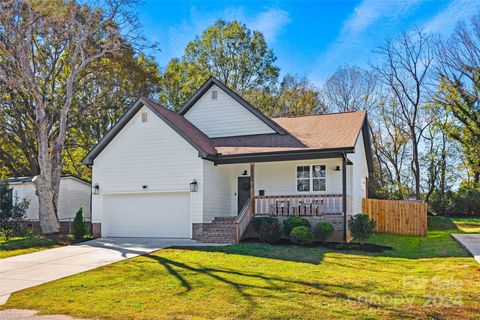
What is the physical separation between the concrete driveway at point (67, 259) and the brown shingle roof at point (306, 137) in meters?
4.62

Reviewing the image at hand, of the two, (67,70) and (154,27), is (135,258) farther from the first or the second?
(67,70)

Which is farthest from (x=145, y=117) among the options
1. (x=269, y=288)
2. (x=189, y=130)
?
(x=269, y=288)

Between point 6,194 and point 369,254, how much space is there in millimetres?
17620

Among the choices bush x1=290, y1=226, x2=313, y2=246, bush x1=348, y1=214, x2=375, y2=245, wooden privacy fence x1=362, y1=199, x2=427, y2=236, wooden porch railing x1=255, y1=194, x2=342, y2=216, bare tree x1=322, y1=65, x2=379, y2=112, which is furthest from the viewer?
bare tree x1=322, y1=65, x2=379, y2=112

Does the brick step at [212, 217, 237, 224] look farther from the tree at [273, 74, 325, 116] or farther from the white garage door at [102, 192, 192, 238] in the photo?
the tree at [273, 74, 325, 116]

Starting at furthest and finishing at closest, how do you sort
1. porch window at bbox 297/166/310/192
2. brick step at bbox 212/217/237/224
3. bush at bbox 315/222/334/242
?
1. porch window at bbox 297/166/310/192
2. brick step at bbox 212/217/237/224
3. bush at bbox 315/222/334/242

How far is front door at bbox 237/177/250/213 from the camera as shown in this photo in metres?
19.4

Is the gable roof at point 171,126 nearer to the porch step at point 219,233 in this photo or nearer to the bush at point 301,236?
the porch step at point 219,233

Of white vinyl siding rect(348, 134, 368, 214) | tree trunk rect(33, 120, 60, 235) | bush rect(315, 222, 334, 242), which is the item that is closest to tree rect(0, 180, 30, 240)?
tree trunk rect(33, 120, 60, 235)

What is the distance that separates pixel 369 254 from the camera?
13375 millimetres

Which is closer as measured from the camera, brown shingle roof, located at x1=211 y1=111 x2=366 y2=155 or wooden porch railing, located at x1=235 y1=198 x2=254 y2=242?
wooden porch railing, located at x1=235 y1=198 x2=254 y2=242

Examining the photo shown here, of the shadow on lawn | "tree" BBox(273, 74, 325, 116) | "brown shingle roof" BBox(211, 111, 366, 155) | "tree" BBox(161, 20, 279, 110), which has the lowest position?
the shadow on lawn

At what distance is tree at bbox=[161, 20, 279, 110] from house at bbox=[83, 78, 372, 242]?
16.8m

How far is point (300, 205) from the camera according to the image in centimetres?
1712
